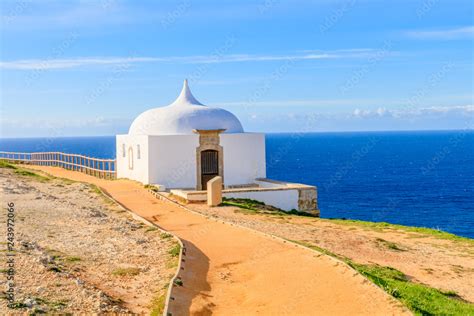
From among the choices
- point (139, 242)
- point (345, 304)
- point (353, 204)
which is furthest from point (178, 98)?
point (353, 204)

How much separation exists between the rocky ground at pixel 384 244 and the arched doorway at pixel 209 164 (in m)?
4.70

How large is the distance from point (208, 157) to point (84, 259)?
1485 centimetres

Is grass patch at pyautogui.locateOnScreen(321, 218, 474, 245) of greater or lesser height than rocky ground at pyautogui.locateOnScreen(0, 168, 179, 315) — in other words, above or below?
below

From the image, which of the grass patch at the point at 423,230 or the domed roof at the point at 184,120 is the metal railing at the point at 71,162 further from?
the grass patch at the point at 423,230

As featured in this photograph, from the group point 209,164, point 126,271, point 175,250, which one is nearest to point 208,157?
point 209,164

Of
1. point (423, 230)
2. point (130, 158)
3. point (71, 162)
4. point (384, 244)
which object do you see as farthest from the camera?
point (71, 162)

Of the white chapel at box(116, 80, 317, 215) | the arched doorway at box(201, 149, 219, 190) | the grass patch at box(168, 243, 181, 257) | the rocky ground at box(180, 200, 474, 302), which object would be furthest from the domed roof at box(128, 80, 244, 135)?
the grass patch at box(168, 243, 181, 257)

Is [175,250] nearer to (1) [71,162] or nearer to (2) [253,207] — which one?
(2) [253,207]

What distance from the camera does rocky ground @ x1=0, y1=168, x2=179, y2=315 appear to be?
9.82m

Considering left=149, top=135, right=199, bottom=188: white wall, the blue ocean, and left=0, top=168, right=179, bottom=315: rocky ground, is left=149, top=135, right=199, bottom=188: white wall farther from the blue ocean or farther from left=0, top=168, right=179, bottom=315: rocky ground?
the blue ocean

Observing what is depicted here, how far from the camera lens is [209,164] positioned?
27375 mm

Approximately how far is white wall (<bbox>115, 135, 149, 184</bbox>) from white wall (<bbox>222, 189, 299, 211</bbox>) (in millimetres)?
5287

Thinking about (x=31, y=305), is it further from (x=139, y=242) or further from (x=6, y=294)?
(x=139, y=242)

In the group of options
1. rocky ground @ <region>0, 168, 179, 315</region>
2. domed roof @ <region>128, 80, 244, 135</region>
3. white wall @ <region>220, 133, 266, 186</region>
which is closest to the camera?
rocky ground @ <region>0, 168, 179, 315</region>
